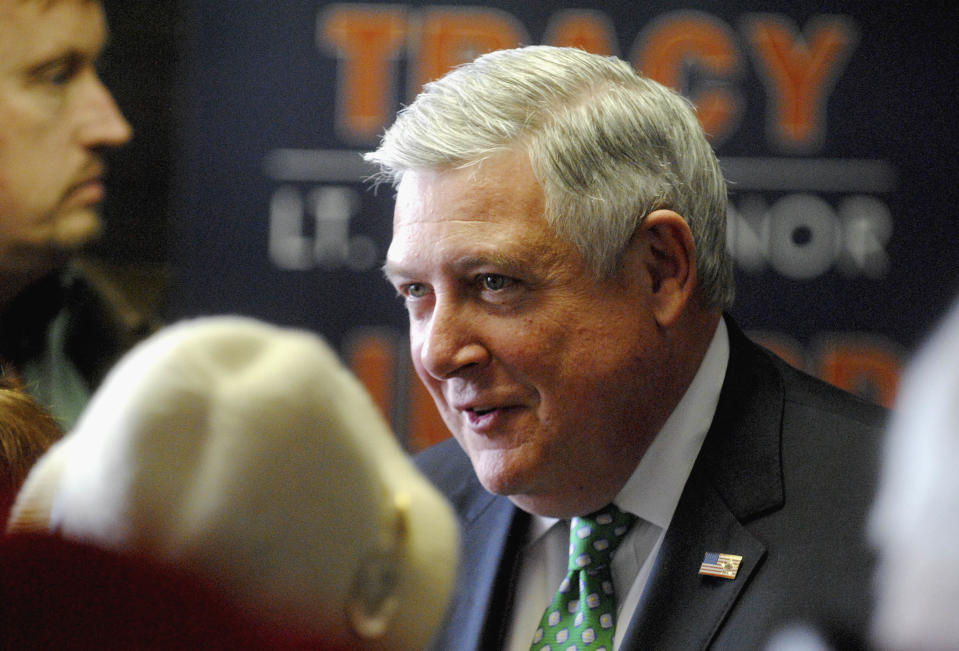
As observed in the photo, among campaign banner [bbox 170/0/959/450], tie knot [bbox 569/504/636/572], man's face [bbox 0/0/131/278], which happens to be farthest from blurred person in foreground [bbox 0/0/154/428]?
tie knot [bbox 569/504/636/572]

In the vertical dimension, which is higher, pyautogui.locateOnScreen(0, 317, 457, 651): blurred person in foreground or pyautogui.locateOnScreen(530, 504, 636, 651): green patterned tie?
pyautogui.locateOnScreen(0, 317, 457, 651): blurred person in foreground

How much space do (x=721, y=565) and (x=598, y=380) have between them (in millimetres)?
357

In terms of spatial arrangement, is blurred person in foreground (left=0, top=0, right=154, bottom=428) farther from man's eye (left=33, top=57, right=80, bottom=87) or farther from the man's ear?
the man's ear

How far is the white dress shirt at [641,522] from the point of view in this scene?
1913 millimetres

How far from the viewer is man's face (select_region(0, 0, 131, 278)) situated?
2988 millimetres

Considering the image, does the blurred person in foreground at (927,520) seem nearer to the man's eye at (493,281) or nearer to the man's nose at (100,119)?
the man's eye at (493,281)

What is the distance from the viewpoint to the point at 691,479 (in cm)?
194

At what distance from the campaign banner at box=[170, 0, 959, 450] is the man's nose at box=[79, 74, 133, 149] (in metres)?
0.27

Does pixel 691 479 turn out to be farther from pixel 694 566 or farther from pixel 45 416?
pixel 45 416

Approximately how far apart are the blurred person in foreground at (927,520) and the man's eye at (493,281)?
1286 mm

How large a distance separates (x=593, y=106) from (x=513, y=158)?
0.18 metres

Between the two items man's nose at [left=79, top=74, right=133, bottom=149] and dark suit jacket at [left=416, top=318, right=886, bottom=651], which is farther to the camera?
man's nose at [left=79, top=74, right=133, bottom=149]

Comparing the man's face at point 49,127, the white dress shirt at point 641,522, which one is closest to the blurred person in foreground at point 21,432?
the white dress shirt at point 641,522

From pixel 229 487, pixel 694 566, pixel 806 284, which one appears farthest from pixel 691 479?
pixel 806 284
